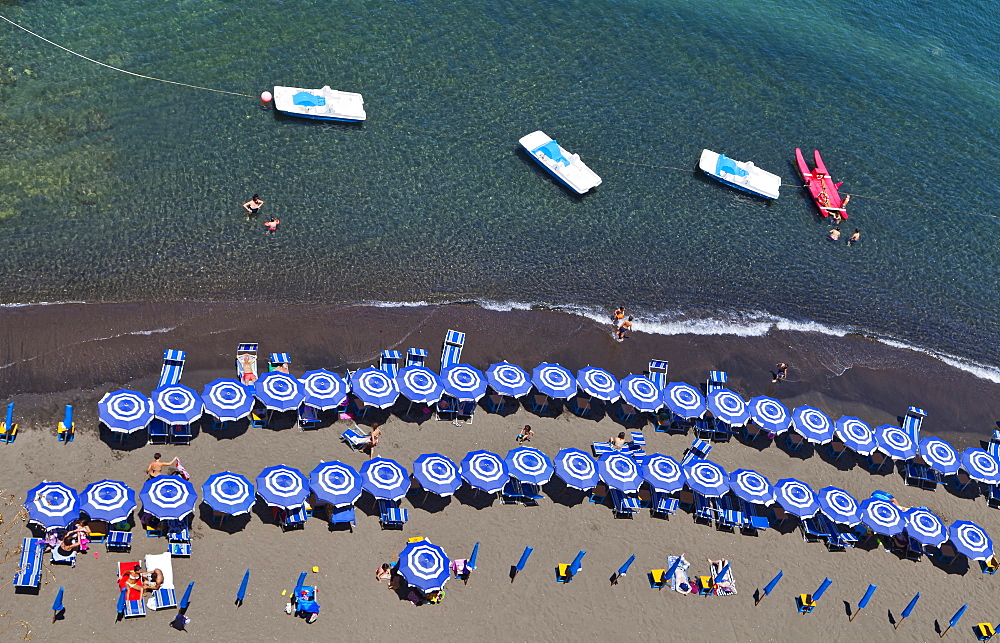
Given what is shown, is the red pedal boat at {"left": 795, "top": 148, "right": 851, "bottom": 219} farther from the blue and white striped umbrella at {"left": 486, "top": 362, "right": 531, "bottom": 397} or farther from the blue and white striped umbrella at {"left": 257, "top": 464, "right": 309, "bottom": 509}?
the blue and white striped umbrella at {"left": 257, "top": 464, "right": 309, "bottom": 509}

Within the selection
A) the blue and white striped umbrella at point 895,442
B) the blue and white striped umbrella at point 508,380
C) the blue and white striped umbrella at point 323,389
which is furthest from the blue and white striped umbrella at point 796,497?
the blue and white striped umbrella at point 323,389

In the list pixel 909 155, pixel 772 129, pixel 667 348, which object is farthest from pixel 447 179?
pixel 909 155

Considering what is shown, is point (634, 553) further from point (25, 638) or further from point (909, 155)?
point (909, 155)

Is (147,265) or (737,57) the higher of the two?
(737,57)

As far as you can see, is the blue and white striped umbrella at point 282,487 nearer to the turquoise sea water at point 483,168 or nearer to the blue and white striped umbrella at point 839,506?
the turquoise sea water at point 483,168

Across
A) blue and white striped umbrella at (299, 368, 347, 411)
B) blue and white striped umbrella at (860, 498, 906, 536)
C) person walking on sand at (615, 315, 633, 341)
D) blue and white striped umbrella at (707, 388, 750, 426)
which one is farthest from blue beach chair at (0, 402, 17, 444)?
blue and white striped umbrella at (860, 498, 906, 536)

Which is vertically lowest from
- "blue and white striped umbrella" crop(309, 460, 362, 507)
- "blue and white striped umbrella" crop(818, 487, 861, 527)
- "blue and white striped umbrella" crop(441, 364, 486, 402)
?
"blue and white striped umbrella" crop(818, 487, 861, 527)
